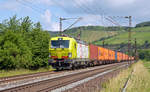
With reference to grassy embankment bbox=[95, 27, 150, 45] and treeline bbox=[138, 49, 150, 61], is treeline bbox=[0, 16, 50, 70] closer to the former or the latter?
treeline bbox=[138, 49, 150, 61]

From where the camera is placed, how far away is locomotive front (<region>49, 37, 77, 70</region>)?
80.0 feet

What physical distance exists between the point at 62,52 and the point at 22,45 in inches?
193

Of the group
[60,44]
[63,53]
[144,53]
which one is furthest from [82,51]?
[144,53]

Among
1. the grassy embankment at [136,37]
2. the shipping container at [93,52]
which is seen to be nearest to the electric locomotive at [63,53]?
the shipping container at [93,52]

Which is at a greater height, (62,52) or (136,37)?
(136,37)

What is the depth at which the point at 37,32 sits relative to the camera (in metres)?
30.2

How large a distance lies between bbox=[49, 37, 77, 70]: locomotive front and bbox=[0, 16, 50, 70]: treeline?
3.55m

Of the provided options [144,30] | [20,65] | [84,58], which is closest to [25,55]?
[20,65]

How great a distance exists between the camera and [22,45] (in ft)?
86.0

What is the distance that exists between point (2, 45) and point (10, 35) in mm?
1359

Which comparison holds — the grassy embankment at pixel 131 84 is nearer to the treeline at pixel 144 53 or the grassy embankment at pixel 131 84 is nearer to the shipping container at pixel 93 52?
the shipping container at pixel 93 52

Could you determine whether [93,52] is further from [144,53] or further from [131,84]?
[144,53]

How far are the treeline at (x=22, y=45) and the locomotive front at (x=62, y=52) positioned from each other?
3.55m

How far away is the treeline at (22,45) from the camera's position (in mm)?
24672
